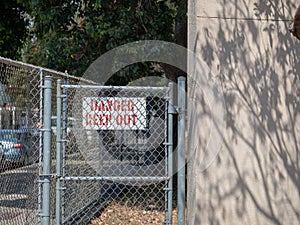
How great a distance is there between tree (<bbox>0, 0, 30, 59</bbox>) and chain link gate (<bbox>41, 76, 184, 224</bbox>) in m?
5.28

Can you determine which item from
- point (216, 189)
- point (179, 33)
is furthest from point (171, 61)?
point (216, 189)

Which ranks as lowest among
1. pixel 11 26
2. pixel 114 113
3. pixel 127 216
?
pixel 127 216

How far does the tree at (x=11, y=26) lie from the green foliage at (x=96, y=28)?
41.6 inches

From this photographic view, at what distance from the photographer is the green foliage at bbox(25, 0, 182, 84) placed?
10531mm

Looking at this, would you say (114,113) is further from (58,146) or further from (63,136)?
(63,136)

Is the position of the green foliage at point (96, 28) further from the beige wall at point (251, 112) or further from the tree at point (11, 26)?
the beige wall at point (251, 112)

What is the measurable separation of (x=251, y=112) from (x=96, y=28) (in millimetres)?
6314

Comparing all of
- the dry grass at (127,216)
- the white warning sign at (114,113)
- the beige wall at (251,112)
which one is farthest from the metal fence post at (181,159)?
the dry grass at (127,216)

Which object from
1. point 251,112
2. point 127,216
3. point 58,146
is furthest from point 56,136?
point 127,216

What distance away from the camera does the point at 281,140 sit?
5.18 metres

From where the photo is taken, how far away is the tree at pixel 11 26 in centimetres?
1243

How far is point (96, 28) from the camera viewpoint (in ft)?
35.0

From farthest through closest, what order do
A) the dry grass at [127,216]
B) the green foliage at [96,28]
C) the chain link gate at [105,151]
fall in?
the green foliage at [96,28] → the dry grass at [127,216] → the chain link gate at [105,151]

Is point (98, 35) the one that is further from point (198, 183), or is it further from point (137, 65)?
point (198, 183)
